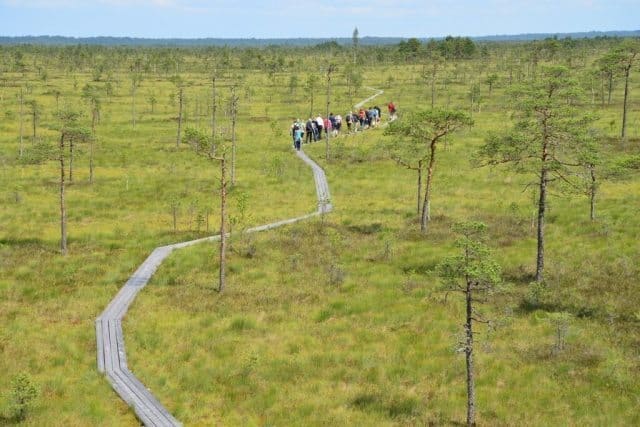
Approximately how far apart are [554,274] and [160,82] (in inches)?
3497

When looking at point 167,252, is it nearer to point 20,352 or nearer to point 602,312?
point 20,352

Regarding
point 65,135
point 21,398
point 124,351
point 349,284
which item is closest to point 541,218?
point 349,284

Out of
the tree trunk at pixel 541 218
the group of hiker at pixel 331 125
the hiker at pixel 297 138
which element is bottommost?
the tree trunk at pixel 541 218

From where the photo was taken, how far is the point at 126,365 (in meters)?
17.3

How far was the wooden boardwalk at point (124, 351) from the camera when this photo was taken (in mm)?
14812

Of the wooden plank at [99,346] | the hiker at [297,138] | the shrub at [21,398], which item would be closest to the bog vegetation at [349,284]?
the shrub at [21,398]

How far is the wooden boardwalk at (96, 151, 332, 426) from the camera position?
48.6 feet

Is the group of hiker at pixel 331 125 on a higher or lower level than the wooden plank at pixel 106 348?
higher

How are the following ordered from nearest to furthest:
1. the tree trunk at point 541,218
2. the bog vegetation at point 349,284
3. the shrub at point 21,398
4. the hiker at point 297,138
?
the shrub at point 21,398 < the bog vegetation at point 349,284 < the tree trunk at point 541,218 < the hiker at point 297,138

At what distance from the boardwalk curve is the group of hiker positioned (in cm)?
1936

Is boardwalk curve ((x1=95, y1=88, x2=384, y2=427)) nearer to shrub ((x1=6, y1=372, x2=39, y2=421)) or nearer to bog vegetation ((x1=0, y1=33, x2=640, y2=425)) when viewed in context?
bog vegetation ((x1=0, y1=33, x2=640, y2=425))

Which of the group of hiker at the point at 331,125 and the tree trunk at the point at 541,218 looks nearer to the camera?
the tree trunk at the point at 541,218

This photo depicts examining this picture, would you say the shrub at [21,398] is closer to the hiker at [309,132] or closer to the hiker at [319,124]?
the hiker at [309,132]

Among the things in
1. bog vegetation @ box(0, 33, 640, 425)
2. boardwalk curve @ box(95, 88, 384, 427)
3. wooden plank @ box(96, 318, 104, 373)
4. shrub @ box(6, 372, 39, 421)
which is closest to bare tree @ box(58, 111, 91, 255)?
bog vegetation @ box(0, 33, 640, 425)
